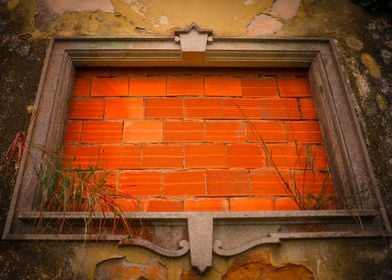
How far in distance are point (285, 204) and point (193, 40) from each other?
4.14 ft

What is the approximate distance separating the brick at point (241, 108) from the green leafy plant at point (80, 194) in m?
0.86

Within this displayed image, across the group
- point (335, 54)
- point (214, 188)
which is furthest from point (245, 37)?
point (214, 188)

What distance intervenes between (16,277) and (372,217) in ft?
6.16

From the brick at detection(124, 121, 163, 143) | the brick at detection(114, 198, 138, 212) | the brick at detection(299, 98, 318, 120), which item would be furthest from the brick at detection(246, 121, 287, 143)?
the brick at detection(114, 198, 138, 212)

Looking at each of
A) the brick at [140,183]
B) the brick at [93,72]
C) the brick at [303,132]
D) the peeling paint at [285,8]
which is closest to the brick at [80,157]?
the brick at [140,183]

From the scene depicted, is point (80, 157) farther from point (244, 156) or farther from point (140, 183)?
point (244, 156)

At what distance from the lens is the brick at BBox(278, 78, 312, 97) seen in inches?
96.9

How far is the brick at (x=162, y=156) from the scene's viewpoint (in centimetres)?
217

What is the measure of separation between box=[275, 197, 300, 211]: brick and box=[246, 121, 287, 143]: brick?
1.31ft

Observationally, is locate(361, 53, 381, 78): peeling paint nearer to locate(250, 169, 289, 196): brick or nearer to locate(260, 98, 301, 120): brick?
locate(260, 98, 301, 120): brick

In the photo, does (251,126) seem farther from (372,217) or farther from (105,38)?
(105,38)

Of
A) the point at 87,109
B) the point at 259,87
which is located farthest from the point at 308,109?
the point at 87,109

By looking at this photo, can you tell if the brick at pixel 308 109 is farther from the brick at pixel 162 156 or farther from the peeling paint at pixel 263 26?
the brick at pixel 162 156

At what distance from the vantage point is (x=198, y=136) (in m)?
2.27
